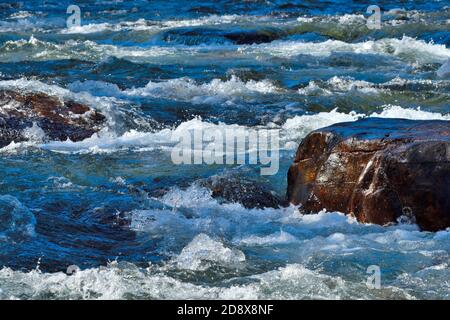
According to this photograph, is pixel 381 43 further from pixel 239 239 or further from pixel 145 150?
pixel 239 239

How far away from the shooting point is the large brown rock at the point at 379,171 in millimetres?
5711

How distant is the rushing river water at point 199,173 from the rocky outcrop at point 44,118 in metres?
0.14

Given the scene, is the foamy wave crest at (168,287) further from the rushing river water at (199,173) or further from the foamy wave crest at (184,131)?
the foamy wave crest at (184,131)

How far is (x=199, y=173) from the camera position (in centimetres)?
756

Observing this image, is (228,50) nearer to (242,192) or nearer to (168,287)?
(242,192)

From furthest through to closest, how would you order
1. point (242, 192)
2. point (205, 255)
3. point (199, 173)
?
1. point (199, 173)
2. point (242, 192)
3. point (205, 255)

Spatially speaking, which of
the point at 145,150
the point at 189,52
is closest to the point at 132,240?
the point at 145,150

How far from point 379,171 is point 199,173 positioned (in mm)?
2122

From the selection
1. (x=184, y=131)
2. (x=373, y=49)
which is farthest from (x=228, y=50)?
(x=184, y=131)

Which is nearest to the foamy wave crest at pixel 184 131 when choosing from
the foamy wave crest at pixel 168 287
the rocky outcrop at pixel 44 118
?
the rocky outcrop at pixel 44 118

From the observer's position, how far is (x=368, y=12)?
21.0m

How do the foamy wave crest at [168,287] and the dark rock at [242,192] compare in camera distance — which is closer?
the foamy wave crest at [168,287]

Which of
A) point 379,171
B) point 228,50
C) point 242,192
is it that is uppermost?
point 379,171

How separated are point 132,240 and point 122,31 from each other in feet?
44.9
